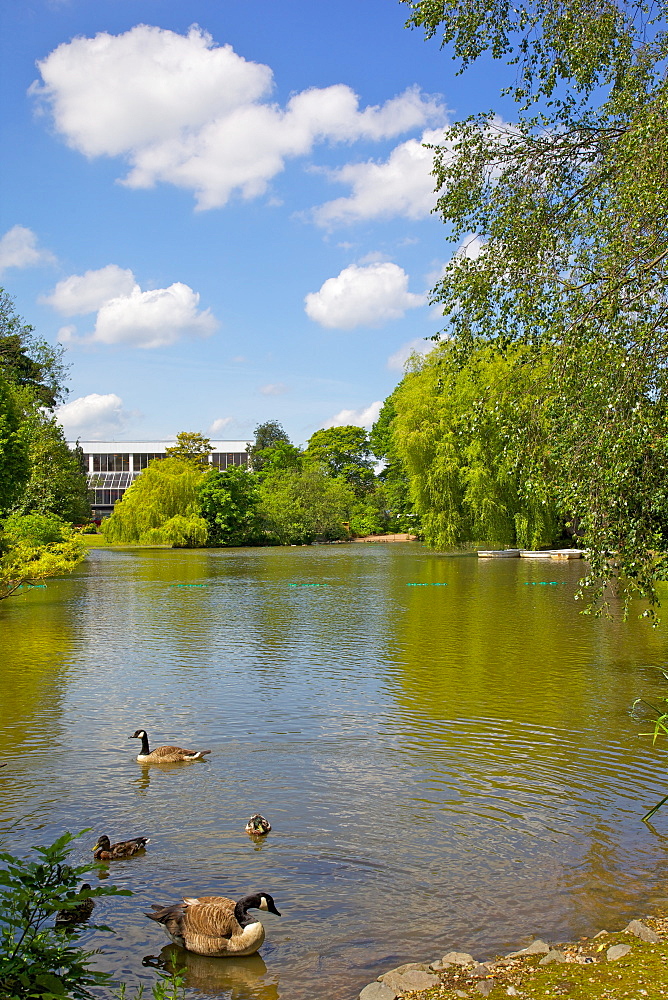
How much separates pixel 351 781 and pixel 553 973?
14.5 feet

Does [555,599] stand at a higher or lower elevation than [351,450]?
lower

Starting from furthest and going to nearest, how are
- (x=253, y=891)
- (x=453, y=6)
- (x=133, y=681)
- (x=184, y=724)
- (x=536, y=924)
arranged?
(x=133, y=681)
(x=184, y=724)
(x=453, y=6)
(x=253, y=891)
(x=536, y=924)

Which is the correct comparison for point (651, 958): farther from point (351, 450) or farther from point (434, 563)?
point (351, 450)

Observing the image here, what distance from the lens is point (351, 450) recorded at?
94.5 metres

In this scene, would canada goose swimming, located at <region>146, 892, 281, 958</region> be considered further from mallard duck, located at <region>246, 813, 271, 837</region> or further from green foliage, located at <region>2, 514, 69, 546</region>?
green foliage, located at <region>2, 514, 69, 546</region>

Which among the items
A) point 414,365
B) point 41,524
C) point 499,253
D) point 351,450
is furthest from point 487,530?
point 351,450

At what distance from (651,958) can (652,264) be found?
5764 millimetres

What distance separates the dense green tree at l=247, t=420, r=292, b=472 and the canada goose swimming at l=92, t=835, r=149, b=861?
81812mm

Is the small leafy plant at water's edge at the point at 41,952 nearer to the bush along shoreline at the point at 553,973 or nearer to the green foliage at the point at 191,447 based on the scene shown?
the bush along shoreline at the point at 553,973

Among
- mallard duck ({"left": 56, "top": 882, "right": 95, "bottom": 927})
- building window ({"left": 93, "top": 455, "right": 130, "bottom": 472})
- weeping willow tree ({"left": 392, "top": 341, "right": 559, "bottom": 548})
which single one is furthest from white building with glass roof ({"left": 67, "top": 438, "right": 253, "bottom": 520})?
mallard duck ({"left": 56, "top": 882, "right": 95, "bottom": 927})

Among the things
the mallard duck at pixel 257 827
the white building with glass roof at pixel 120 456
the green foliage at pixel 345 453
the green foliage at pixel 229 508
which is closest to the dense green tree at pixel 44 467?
the green foliage at pixel 229 508

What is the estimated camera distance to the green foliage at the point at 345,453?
93.7m

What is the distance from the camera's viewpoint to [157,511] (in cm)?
6550

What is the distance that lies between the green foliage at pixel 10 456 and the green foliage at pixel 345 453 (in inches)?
2550
